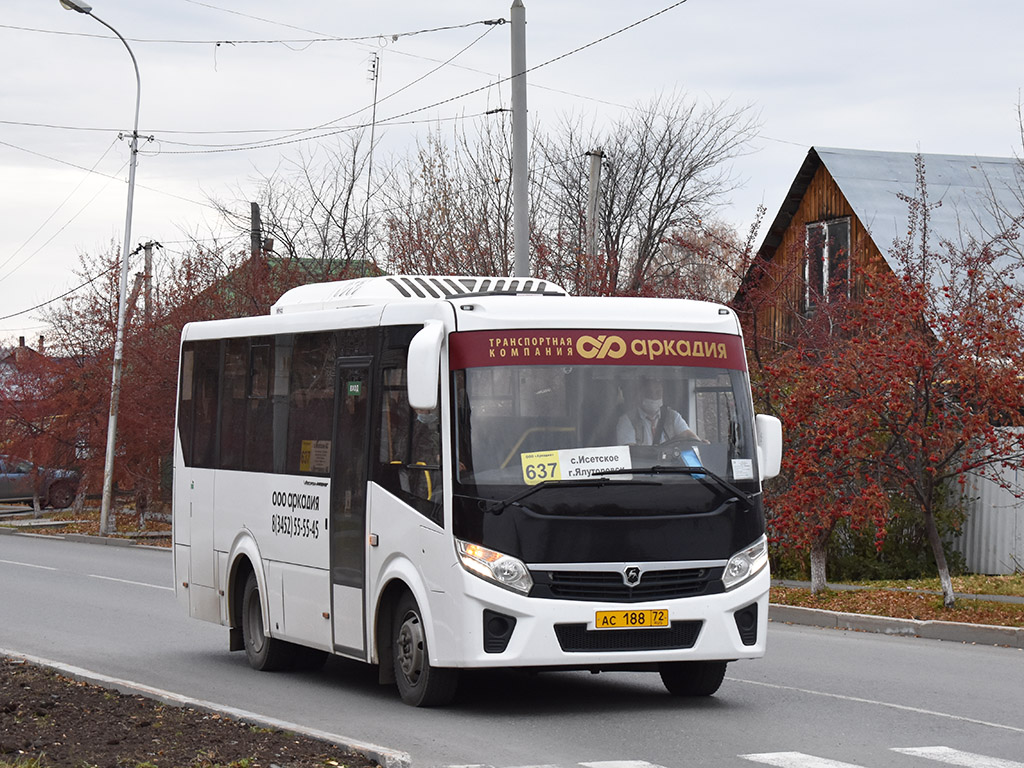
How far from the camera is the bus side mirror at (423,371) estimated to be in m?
10.0

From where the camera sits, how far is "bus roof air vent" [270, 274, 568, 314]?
11992 mm

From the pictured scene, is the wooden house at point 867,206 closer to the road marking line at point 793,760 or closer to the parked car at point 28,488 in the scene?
the road marking line at point 793,760

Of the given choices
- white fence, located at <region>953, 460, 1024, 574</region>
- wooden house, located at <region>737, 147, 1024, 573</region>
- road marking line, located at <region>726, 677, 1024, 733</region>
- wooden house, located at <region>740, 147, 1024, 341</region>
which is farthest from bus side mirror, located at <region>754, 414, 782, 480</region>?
wooden house, located at <region>740, 147, 1024, 341</region>

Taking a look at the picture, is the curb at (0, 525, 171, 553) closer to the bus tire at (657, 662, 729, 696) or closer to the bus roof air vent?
the bus roof air vent

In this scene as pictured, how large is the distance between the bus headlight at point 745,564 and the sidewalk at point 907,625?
6.07 meters

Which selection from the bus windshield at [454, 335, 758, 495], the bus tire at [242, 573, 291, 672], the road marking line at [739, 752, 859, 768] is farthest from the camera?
the bus tire at [242, 573, 291, 672]

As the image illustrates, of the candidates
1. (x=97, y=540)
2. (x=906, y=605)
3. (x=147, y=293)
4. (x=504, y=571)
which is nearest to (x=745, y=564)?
(x=504, y=571)

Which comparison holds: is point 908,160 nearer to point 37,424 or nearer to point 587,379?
point 37,424

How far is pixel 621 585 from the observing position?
1021cm

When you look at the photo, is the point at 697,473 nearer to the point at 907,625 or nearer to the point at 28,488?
the point at 907,625

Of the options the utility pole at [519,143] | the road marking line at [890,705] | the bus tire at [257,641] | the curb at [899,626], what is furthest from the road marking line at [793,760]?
the utility pole at [519,143]

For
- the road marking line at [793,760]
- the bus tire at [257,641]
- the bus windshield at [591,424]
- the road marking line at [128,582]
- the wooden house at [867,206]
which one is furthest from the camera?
the wooden house at [867,206]

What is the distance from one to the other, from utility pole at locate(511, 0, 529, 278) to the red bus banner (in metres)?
9.68

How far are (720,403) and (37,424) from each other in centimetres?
3478
